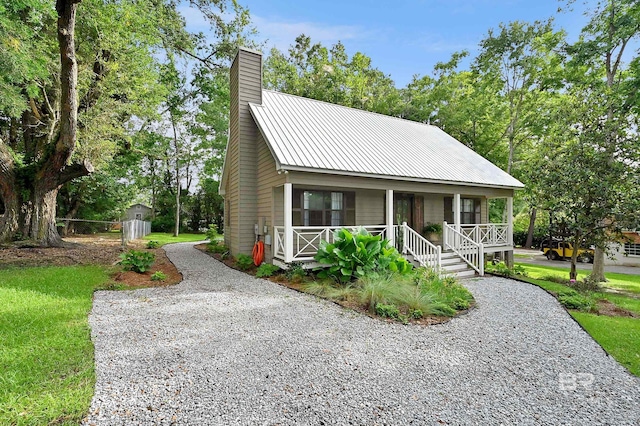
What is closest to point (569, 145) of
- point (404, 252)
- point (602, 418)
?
point (404, 252)

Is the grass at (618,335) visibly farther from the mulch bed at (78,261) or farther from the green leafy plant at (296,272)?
the mulch bed at (78,261)

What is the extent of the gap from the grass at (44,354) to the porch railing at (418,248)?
8226 mm

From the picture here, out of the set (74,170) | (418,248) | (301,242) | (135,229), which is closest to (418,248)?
(418,248)

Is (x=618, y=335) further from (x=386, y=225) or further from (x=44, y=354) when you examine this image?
(x=44, y=354)

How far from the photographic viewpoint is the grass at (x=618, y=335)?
423 cm

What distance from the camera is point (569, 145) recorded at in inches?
393

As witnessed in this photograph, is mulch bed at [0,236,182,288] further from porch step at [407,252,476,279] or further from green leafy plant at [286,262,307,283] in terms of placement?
porch step at [407,252,476,279]

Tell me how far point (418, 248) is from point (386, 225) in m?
1.28

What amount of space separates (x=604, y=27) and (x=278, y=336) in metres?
17.2

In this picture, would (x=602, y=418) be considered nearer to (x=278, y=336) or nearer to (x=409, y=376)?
(x=409, y=376)

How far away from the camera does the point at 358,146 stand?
10.7 metres

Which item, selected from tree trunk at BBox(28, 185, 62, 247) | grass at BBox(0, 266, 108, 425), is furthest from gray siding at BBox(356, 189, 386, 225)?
tree trunk at BBox(28, 185, 62, 247)

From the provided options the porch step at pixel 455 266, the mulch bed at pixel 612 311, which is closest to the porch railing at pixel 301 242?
the porch step at pixel 455 266

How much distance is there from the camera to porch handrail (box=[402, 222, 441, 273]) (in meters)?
9.67
